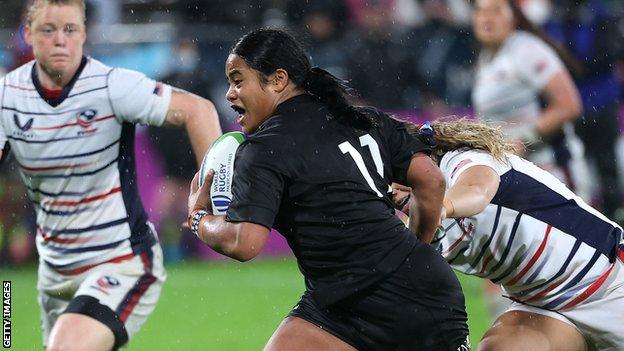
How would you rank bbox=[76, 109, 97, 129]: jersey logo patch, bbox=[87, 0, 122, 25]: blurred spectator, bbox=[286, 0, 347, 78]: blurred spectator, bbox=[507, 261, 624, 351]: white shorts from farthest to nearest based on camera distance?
bbox=[87, 0, 122, 25]: blurred spectator
bbox=[286, 0, 347, 78]: blurred spectator
bbox=[76, 109, 97, 129]: jersey logo patch
bbox=[507, 261, 624, 351]: white shorts

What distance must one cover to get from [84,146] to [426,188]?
1.98 metres

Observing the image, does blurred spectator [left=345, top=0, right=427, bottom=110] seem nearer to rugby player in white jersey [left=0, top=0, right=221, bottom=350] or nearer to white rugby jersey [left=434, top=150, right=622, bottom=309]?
rugby player in white jersey [left=0, top=0, right=221, bottom=350]

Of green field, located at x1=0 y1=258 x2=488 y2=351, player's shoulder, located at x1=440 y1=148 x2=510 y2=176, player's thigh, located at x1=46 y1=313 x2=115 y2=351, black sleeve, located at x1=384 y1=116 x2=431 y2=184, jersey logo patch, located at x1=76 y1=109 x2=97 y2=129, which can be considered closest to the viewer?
black sleeve, located at x1=384 y1=116 x2=431 y2=184

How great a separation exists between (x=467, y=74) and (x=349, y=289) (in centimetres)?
822

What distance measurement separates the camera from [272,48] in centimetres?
446

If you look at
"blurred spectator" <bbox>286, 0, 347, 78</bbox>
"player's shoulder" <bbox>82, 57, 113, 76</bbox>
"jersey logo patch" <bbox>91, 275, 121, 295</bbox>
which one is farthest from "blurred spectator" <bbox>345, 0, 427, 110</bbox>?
"jersey logo patch" <bbox>91, 275, 121, 295</bbox>

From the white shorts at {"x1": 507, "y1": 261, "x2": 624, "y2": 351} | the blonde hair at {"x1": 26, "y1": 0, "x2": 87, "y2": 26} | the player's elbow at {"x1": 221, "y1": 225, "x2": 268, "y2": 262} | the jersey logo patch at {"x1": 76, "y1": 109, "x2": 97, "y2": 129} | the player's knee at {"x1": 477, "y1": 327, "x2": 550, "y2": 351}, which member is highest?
the blonde hair at {"x1": 26, "y1": 0, "x2": 87, "y2": 26}

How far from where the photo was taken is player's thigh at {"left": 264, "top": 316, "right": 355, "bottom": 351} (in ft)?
14.6

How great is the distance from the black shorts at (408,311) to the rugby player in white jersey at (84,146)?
157cm

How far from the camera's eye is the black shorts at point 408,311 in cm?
439

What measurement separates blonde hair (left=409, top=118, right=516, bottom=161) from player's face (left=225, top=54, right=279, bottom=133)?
849 millimetres

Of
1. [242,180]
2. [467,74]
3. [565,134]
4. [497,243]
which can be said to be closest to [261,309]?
[565,134]

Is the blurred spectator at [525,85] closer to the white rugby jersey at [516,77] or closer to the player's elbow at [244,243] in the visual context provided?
the white rugby jersey at [516,77]

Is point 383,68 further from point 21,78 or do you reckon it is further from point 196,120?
point 21,78
